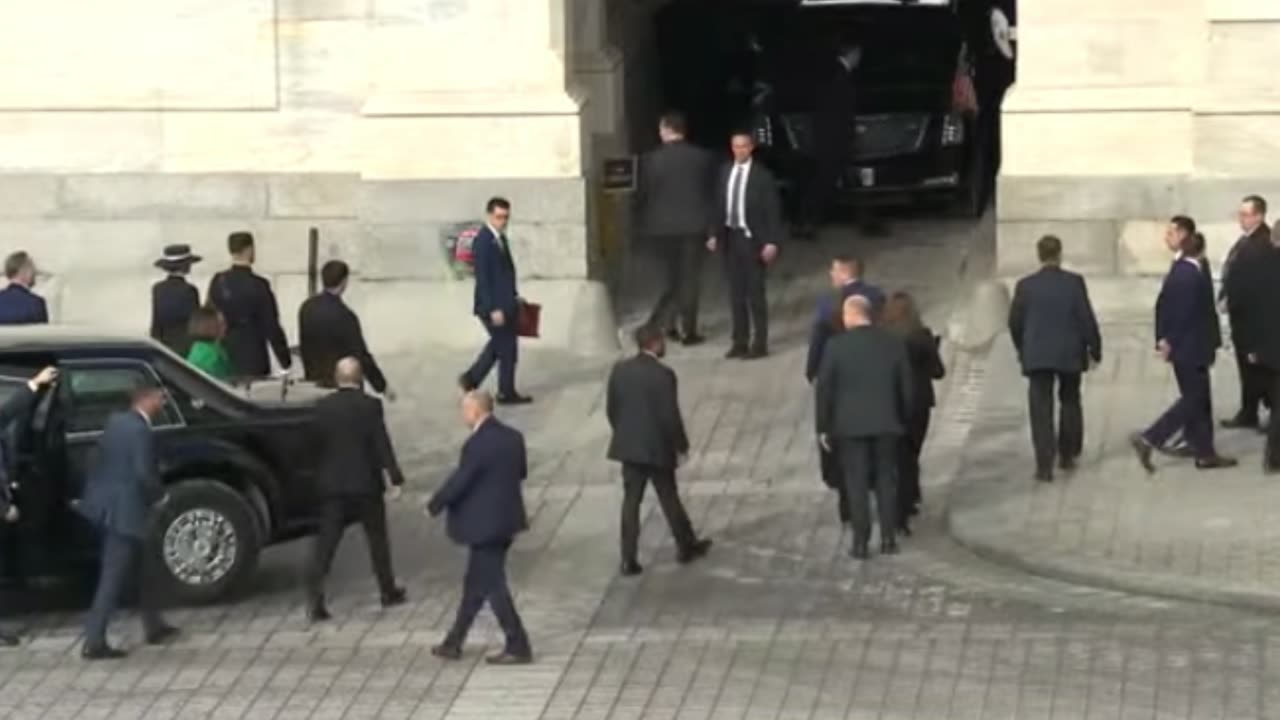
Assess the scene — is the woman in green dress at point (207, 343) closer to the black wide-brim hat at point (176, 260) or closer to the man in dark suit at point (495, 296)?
the black wide-brim hat at point (176, 260)

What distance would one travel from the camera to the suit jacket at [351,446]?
16.1 metres

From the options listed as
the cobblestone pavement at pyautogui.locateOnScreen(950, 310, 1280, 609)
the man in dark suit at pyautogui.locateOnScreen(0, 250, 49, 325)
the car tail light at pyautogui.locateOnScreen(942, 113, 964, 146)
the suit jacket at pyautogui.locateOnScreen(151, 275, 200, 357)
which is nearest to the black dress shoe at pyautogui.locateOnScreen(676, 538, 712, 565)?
the cobblestone pavement at pyautogui.locateOnScreen(950, 310, 1280, 609)

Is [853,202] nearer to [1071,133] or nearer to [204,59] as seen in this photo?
[1071,133]

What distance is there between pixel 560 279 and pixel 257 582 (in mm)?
6315

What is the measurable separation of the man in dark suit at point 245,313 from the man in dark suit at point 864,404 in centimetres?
427

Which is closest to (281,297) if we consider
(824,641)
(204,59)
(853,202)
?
(204,59)

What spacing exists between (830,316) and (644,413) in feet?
5.90

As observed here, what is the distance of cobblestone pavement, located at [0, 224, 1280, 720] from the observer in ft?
47.6

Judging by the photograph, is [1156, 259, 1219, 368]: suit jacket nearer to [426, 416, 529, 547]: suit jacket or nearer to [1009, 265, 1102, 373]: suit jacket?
[1009, 265, 1102, 373]: suit jacket

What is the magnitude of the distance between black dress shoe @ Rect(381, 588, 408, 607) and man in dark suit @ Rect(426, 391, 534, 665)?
148 centimetres

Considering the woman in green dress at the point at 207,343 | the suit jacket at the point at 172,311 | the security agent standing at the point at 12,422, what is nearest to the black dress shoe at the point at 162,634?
the security agent standing at the point at 12,422

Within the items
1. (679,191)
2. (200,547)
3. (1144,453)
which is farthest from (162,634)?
(679,191)


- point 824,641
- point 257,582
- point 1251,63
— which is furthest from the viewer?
point 1251,63

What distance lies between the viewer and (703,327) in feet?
77.8
